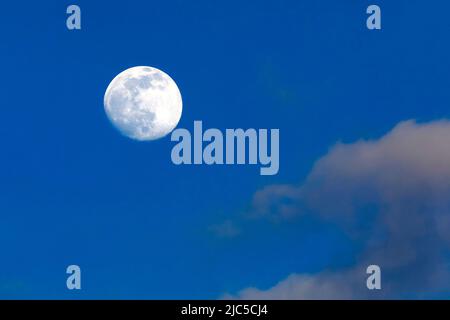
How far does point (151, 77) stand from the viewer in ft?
138
